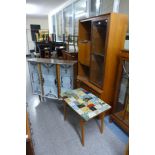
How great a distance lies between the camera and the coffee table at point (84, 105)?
4.91ft

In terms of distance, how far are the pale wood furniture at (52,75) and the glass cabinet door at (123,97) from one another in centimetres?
88


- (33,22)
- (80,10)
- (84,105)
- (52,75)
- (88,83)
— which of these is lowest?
(84,105)

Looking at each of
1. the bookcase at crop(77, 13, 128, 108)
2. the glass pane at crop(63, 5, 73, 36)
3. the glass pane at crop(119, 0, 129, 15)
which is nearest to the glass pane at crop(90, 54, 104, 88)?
the bookcase at crop(77, 13, 128, 108)

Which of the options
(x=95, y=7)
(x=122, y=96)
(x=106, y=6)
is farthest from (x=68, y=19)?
(x=122, y=96)

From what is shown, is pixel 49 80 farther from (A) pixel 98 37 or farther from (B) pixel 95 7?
(B) pixel 95 7

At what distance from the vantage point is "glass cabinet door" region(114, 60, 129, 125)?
163cm

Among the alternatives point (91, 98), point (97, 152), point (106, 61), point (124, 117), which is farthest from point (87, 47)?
point (97, 152)

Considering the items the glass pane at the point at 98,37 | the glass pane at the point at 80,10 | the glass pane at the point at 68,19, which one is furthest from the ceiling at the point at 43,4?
the glass pane at the point at 98,37

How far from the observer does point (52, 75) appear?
7.51 feet

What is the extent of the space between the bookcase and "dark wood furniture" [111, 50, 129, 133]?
14 cm

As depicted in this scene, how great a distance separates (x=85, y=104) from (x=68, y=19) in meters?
3.84
